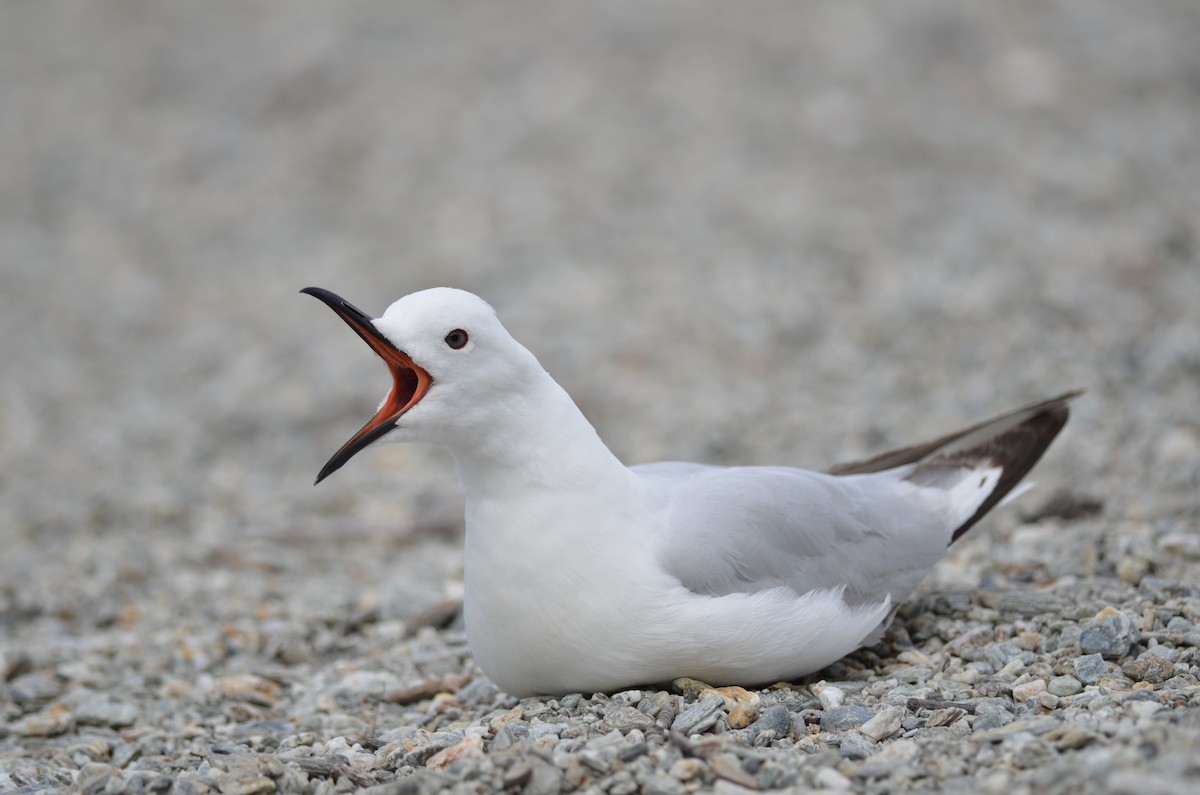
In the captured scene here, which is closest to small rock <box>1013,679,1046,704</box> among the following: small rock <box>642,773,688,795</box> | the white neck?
small rock <box>642,773,688,795</box>

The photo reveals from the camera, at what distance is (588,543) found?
4090 millimetres

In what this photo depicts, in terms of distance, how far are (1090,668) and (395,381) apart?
2359 mm

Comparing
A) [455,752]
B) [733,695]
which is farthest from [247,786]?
[733,695]

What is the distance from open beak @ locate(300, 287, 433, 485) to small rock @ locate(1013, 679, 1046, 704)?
2.02 meters

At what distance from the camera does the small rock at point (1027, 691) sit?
13.2 ft

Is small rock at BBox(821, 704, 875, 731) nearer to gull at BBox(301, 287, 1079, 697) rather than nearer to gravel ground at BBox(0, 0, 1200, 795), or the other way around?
gravel ground at BBox(0, 0, 1200, 795)

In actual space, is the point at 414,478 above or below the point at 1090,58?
below

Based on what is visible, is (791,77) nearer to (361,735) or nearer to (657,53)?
(657,53)

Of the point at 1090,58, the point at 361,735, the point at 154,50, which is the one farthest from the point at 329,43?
the point at 361,735

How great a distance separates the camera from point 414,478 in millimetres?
8773

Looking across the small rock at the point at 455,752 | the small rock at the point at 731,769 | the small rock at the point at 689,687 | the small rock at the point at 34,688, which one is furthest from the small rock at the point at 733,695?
the small rock at the point at 34,688

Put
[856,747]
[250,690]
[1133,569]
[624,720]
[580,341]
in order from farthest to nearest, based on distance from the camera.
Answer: [580,341] < [250,690] < [1133,569] < [624,720] < [856,747]

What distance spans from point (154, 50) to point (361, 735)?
14741mm

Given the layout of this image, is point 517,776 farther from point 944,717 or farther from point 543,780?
point 944,717
